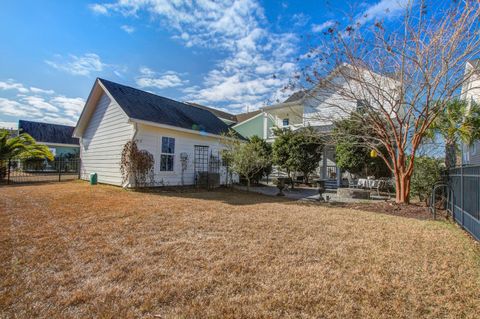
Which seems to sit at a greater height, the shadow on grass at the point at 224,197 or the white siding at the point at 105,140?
the white siding at the point at 105,140

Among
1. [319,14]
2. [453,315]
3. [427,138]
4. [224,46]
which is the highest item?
[224,46]

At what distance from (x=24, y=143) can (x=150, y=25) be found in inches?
413

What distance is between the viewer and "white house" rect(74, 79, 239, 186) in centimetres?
1094

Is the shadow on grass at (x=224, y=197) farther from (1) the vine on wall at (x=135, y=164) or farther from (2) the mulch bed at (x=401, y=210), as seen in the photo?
(2) the mulch bed at (x=401, y=210)

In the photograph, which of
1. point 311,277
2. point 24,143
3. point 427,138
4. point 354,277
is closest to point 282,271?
point 311,277

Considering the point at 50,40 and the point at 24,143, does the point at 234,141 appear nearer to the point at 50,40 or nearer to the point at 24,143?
the point at 50,40

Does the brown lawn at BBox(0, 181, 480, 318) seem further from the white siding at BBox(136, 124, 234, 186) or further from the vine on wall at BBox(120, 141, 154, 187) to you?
the white siding at BBox(136, 124, 234, 186)

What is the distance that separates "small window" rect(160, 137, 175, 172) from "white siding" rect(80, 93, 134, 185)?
5.47 feet

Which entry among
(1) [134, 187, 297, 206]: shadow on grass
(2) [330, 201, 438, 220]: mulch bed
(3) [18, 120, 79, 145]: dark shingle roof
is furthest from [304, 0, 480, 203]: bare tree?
(3) [18, 120, 79, 145]: dark shingle roof

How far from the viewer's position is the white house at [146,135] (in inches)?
431

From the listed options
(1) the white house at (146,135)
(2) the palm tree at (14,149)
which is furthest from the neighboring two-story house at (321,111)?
(2) the palm tree at (14,149)

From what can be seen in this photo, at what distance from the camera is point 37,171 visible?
1928 centimetres

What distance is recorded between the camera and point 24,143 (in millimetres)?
13797

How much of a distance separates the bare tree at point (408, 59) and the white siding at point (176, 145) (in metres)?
6.67
